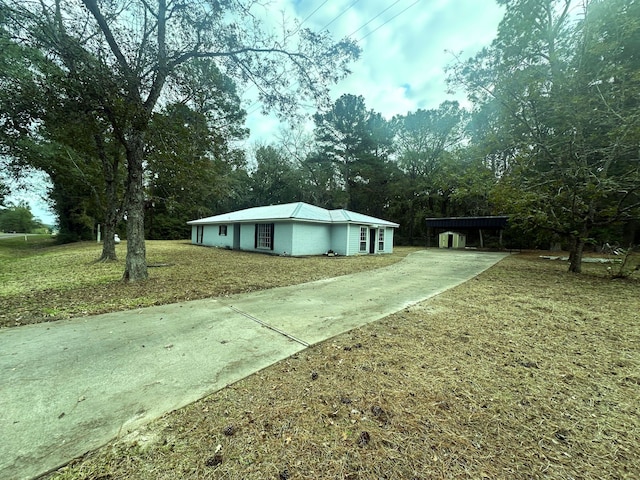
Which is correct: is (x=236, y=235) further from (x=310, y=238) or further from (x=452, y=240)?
(x=452, y=240)

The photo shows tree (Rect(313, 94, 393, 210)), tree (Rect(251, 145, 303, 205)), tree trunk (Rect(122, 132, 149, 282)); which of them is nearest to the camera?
tree trunk (Rect(122, 132, 149, 282))

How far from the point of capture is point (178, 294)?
5605 mm

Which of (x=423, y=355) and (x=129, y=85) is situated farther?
(x=129, y=85)

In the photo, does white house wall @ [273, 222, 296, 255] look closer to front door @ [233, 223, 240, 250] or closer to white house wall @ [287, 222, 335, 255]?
white house wall @ [287, 222, 335, 255]

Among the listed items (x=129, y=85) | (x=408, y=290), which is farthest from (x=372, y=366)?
(x=129, y=85)

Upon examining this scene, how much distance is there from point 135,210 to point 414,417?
24.3ft

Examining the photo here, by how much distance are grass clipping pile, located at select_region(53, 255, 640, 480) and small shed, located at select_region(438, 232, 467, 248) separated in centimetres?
2239

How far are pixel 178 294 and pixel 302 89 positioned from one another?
6.66m

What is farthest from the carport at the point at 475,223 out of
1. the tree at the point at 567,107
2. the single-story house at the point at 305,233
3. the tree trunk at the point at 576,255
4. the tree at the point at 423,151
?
the tree trunk at the point at 576,255

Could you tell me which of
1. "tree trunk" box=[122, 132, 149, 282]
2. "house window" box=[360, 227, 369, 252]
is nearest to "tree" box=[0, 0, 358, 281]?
"tree trunk" box=[122, 132, 149, 282]

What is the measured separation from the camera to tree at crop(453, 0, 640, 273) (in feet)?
23.7

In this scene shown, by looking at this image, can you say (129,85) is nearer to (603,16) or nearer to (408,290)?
(408,290)

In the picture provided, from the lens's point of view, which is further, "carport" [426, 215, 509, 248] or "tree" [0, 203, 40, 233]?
"tree" [0, 203, 40, 233]

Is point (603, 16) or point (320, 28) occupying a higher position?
point (603, 16)
